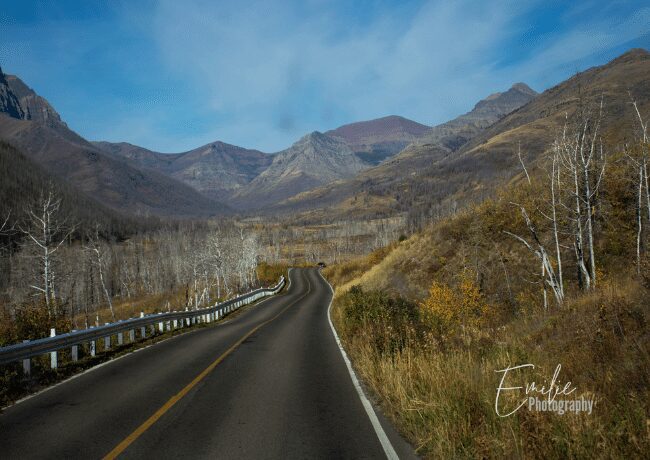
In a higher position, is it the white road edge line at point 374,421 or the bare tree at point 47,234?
the bare tree at point 47,234

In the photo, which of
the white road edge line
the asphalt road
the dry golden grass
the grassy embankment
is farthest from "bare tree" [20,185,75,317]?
the dry golden grass

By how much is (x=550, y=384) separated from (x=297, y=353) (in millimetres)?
8246

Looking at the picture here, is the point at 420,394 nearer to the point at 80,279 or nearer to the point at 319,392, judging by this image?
the point at 319,392

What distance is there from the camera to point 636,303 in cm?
802

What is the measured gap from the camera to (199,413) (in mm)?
6836

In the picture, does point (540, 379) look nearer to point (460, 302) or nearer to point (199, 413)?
point (199, 413)
